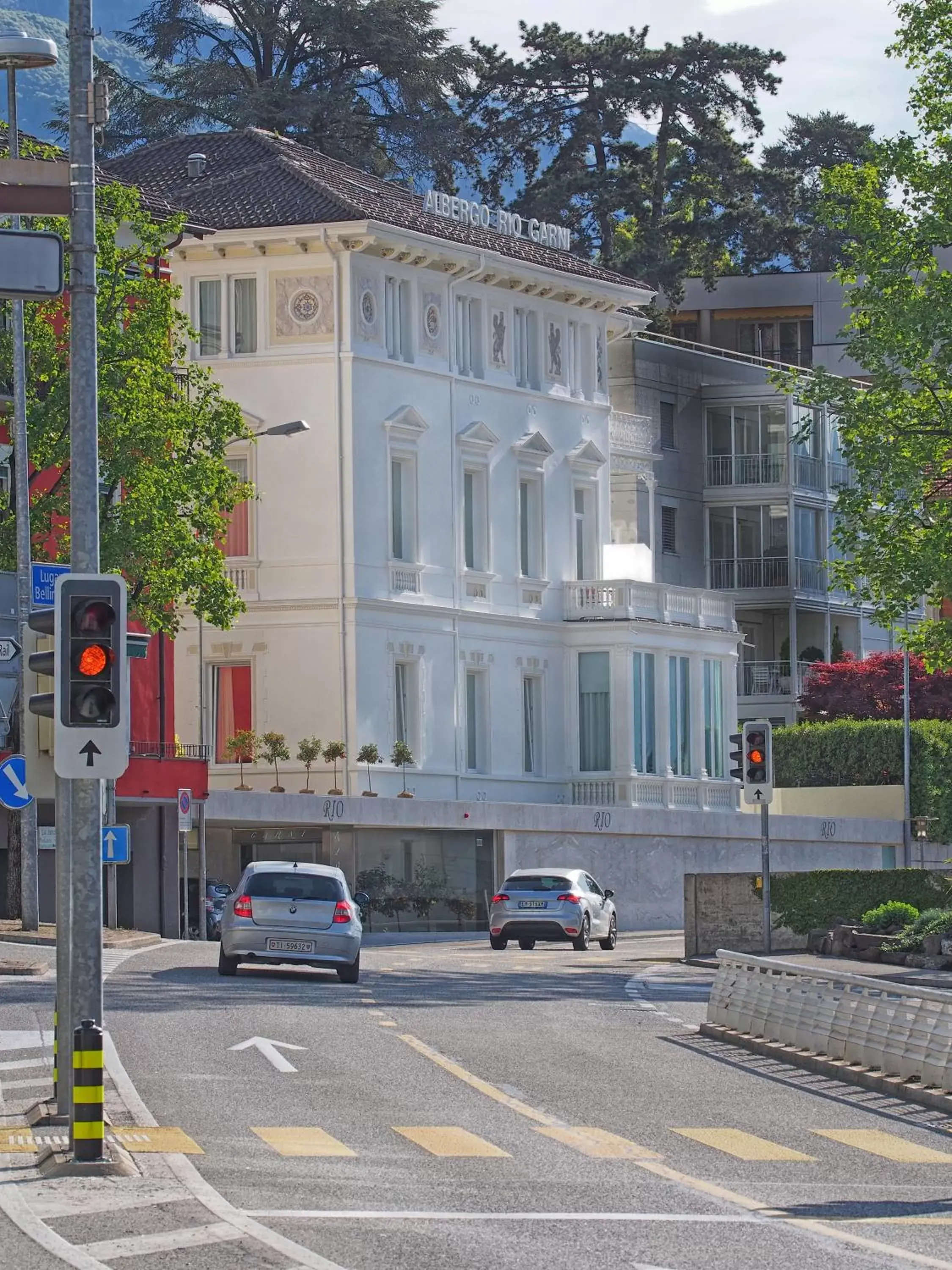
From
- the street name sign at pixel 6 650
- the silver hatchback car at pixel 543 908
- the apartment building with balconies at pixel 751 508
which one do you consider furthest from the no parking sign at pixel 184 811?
the apartment building with balconies at pixel 751 508

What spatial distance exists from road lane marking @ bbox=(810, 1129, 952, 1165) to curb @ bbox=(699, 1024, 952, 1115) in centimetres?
158

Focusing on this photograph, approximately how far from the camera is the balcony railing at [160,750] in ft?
167

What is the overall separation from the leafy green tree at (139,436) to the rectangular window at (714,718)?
24.6 metres

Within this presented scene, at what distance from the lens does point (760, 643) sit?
267ft

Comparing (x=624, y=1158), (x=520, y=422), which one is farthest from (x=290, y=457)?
(x=624, y=1158)

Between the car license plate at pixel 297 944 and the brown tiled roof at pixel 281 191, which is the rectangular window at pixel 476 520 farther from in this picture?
the car license plate at pixel 297 944

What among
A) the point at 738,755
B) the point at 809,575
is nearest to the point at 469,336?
the point at 809,575

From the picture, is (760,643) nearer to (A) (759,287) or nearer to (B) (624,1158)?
(A) (759,287)

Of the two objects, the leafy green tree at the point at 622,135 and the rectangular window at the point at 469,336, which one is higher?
the leafy green tree at the point at 622,135

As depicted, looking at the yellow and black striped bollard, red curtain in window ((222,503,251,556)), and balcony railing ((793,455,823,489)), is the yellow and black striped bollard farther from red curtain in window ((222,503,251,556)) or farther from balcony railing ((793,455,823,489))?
balcony railing ((793,455,823,489))

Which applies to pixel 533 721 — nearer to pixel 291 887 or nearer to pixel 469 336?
pixel 469 336

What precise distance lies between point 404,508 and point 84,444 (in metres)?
44.9

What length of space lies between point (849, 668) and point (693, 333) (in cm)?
1978

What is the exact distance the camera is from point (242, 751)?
58.3 meters
